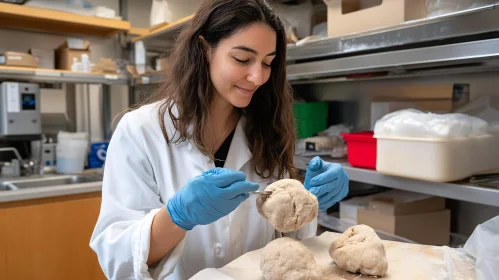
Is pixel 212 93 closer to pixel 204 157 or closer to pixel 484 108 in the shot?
pixel 204 157

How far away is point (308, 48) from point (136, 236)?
3.82 ft

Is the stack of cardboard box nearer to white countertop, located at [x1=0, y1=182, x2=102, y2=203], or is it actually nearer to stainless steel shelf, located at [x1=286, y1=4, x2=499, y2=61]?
stainless steel shelf, located at [x1=286, y1=4, x2=499, y2=61]

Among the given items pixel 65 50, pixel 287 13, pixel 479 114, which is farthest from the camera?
pixel 65 50

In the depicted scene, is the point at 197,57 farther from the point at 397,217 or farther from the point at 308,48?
the point at 397,217

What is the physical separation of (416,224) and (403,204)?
103 millimetres

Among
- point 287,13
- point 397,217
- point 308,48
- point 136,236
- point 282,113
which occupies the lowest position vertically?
point 397,217

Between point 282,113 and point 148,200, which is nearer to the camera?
point 148,200

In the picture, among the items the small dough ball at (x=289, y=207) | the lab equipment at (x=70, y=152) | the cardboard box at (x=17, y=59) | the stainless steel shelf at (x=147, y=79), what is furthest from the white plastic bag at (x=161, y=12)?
the small dough ball at (x=289, y=207)

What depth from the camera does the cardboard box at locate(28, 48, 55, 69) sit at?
8.98ft

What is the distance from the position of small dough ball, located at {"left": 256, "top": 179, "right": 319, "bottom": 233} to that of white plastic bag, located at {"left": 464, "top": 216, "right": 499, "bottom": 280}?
0.41 metres

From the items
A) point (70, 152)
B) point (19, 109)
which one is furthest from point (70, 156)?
point (19, 109)

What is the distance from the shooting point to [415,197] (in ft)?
5.63

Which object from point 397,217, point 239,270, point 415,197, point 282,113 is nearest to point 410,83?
point 415,197

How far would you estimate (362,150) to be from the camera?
156cm
